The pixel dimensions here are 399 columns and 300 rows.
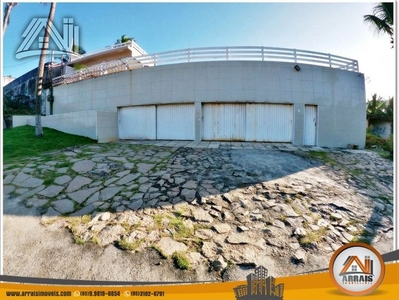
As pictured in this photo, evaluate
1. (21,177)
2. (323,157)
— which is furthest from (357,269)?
(21,177)

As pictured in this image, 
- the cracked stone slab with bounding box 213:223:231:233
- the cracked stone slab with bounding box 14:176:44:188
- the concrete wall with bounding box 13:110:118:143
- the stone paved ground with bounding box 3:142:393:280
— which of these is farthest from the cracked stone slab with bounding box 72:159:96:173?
the cracked stone slab with bounding box 213:223:231:233

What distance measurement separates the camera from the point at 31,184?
3.72 meters

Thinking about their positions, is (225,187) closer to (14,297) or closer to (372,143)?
(14,297)

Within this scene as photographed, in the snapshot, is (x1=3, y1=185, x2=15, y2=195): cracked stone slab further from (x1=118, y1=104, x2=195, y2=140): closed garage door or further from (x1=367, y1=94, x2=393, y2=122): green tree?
(x1=367, y1=94, x2=393, y2=122): green tree

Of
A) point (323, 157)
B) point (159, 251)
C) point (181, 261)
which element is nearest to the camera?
point (181, 261)

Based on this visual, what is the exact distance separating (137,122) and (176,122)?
→ 7.02 ft

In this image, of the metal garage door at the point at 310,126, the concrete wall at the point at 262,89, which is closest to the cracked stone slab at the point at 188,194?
the concrete wall at the point at 262,89

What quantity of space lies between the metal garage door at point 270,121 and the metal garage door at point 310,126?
849 millimetres

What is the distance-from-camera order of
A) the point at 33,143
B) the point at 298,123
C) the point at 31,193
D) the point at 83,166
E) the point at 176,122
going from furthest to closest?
the point at 176,122, the point at 298,123, the point at 33,143, the point at 83,166, the point at 31,193

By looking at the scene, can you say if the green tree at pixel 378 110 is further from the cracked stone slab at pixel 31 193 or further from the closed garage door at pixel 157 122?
the cracked stone slab at pixel 31 193

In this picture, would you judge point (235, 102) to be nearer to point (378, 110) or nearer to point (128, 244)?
point (128, 244)

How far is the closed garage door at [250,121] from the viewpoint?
8.15m

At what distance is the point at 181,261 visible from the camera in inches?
79.8

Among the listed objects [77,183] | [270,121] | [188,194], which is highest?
[270,121]
